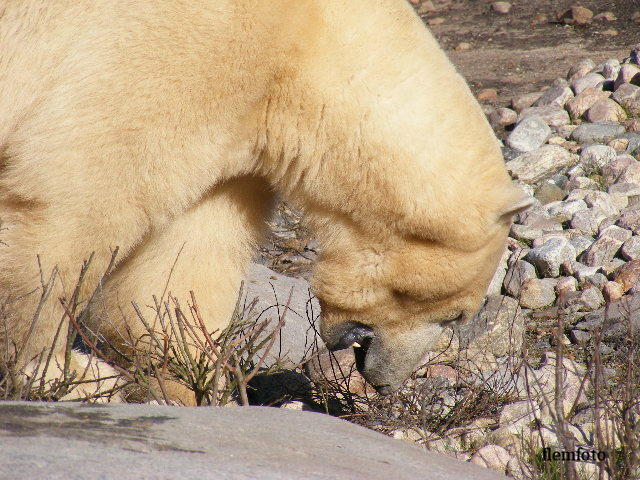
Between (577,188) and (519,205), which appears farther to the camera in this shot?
(577,188)

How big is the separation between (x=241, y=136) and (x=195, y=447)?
1420 millimetres

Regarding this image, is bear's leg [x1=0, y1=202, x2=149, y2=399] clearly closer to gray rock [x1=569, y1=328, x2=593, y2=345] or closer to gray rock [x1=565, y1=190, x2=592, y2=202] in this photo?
gray rock [x1=569, y1=328, x2=593, y2=345]

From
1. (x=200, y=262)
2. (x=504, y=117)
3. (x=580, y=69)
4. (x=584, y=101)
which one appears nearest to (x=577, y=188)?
(x=584, y=101)

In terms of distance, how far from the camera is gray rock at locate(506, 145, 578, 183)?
20.0 ft

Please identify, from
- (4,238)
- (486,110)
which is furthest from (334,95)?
(486,110)

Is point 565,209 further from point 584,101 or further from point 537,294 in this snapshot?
point 584,101

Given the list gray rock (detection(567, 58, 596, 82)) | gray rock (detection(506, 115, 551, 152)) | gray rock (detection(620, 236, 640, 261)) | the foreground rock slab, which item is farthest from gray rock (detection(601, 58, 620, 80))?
the foreground rock slab

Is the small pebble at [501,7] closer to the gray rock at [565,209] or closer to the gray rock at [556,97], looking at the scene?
the gray rock at [556,97]

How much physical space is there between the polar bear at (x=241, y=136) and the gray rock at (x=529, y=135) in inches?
125

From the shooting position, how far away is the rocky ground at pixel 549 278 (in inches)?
131

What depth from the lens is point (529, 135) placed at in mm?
6555

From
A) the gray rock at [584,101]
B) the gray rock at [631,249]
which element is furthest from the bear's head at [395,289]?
the gray rock at [584,101]

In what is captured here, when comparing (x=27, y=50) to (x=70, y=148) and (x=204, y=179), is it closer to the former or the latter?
(x=70, y=148)

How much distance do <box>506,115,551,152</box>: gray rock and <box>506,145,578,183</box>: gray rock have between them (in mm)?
222
